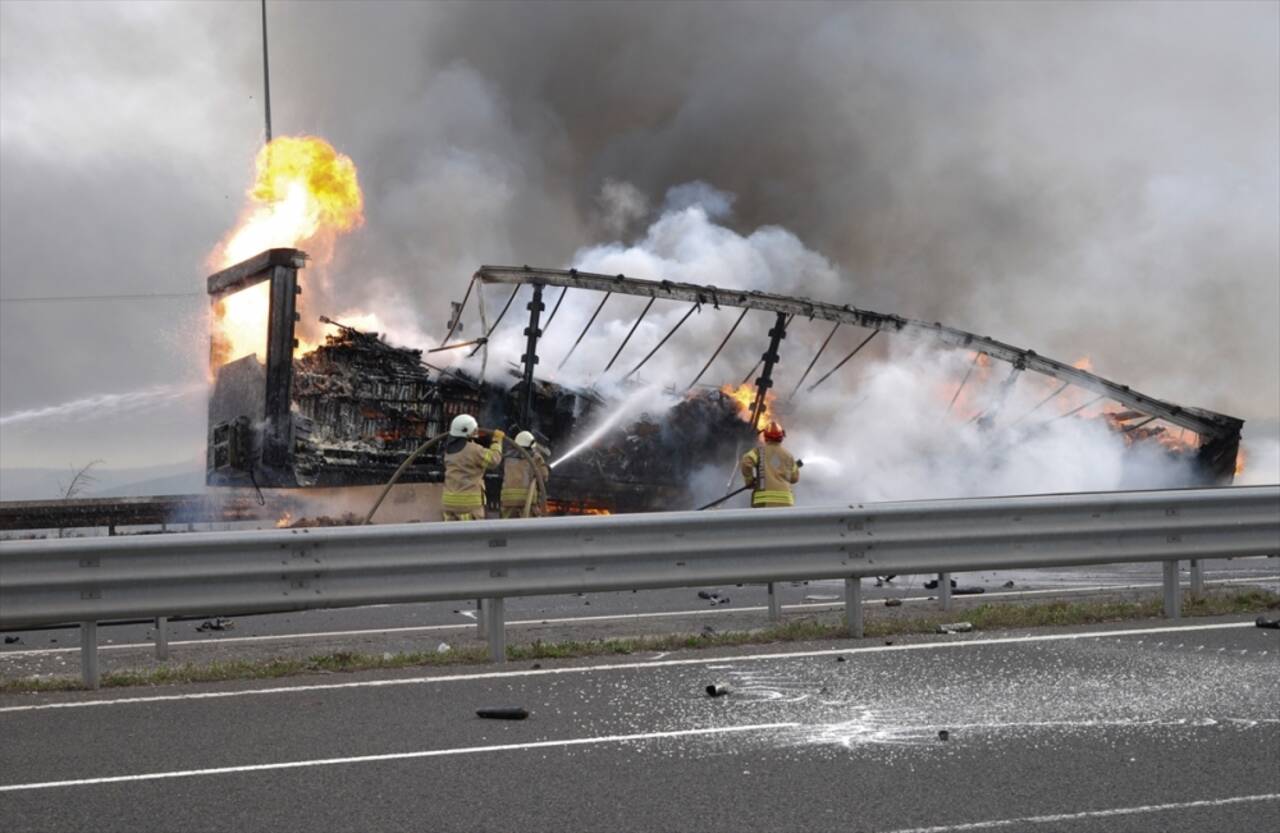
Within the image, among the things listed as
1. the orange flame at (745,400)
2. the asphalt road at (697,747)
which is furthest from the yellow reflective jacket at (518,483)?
the orange flame at (745,400)

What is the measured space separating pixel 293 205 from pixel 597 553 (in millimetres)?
19593

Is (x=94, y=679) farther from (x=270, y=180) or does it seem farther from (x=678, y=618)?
(x=270, y=180)

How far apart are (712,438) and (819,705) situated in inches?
845

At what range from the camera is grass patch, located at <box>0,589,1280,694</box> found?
315 inches

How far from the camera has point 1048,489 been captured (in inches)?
1201

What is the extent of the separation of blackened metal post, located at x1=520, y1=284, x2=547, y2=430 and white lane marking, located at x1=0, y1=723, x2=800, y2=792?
18901mm

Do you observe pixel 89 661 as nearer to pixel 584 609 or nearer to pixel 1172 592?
pixel 584 609

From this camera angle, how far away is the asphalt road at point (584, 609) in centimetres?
1126

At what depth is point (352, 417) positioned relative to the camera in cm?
2509

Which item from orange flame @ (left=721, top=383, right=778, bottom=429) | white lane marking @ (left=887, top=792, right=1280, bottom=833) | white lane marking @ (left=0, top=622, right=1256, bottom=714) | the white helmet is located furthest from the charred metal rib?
white lane marking @ (left=887, top=792, right=1280, bottom=833)

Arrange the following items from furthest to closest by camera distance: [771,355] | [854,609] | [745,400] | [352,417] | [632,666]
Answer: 1. [745,400]
2. [771,355]
3. [352,417]
4. [854,609]
5. [632,666]

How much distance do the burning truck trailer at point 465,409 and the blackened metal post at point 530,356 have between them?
4cm

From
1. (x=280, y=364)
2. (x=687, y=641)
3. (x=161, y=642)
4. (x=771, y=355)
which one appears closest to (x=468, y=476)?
(x=161, y=642)

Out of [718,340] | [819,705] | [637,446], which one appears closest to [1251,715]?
[819,705]
